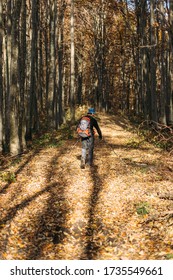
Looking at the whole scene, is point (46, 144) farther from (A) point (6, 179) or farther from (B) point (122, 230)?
(B) point (122, 230)

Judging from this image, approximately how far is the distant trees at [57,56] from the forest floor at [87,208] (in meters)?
3.51

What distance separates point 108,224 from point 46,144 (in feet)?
30.7

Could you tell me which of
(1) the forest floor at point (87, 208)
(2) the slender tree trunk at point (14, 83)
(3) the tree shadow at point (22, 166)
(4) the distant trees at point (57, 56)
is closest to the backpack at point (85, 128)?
(1) the forest floor at point (87, 208)

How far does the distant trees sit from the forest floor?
3.51m

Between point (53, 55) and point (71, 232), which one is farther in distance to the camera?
point (53, 55)

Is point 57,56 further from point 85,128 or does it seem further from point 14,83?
point 85,128

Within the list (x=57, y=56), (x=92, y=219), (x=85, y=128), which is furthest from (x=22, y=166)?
(x=57, y=56)

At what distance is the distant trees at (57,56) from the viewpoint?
45.0 feet

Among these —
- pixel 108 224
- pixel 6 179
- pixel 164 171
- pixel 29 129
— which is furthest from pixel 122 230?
pixel 29 129

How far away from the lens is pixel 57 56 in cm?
2473

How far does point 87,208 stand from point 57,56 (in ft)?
61.4

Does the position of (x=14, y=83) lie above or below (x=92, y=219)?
above

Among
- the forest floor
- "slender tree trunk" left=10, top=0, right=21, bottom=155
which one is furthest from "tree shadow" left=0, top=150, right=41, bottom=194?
→ "slender tree trunk" left=10, top=0, right=21, bottom=155

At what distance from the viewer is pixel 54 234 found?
6918 mm
